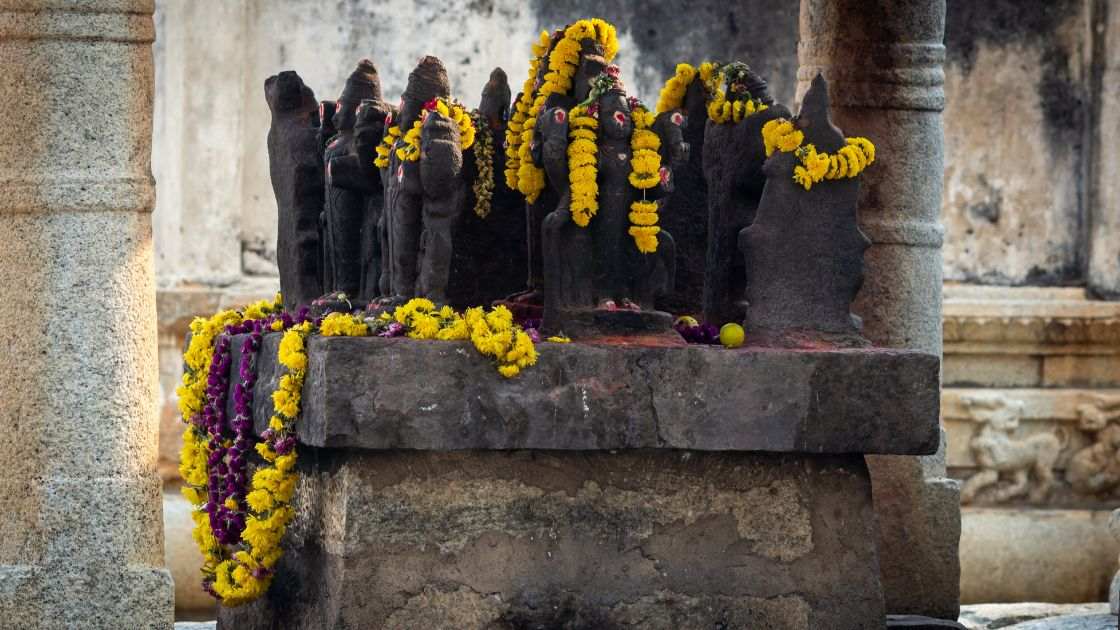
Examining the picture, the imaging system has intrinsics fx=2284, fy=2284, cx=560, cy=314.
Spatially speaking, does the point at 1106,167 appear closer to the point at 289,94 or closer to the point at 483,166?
the point at 289,94

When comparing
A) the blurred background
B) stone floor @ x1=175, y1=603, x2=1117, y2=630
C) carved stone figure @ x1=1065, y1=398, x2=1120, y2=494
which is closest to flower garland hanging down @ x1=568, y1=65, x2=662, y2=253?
stone floor @ x1=175, y1=603, x2=1117, y2=630

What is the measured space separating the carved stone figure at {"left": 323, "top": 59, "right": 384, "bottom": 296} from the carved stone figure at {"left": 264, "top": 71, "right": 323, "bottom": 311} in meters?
0.20

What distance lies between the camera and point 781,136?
6.28 metres

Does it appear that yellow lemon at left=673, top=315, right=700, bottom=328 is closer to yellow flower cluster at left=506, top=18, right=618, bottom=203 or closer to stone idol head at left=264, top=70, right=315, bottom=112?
yellow flower cluster at left=506, top=18, right=618, bottom=203

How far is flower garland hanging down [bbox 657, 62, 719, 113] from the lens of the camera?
22.2ft

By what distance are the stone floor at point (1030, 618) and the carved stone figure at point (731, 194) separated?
208 cm

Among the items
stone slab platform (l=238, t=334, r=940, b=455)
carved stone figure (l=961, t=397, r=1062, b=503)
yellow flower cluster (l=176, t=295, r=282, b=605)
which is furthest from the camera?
carved stone figure (l=961, t=397, r=1062, b=503)

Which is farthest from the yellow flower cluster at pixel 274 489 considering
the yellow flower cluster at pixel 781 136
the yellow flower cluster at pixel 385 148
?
the yellow flower cluster at pixel 781 136

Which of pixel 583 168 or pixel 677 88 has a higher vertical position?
pixel 677 88

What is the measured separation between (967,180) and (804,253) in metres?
5.46

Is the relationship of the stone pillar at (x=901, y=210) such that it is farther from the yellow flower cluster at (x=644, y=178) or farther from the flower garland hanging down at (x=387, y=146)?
the flower garland hanging down at (x=387, y=146)

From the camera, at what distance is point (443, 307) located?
602cm

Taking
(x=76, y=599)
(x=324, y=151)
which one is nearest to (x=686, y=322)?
(x=324, y=151)

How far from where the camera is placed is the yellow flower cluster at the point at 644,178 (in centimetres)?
614
